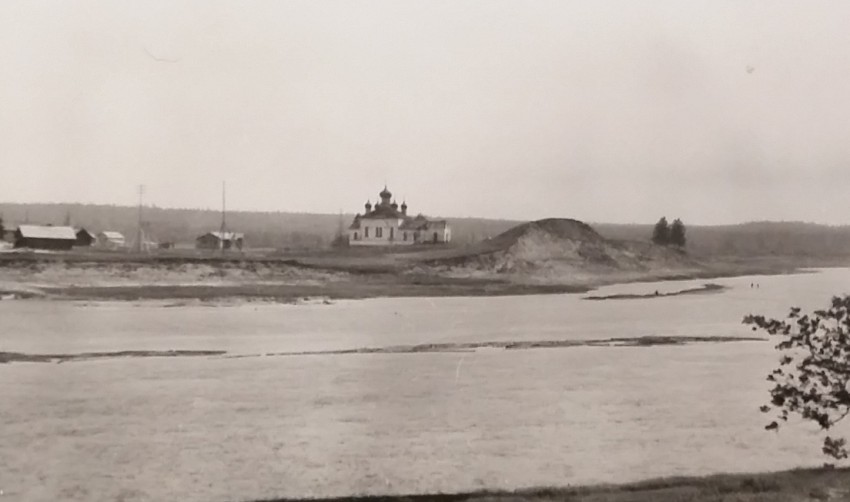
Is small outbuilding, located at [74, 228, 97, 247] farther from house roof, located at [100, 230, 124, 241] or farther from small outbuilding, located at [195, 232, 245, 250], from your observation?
small outbuilding, located at [195, 232, 245, 250]

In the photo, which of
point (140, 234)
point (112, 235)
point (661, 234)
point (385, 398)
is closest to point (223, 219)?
point (140, 234)

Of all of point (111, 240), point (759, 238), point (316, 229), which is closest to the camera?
point (111, 240)

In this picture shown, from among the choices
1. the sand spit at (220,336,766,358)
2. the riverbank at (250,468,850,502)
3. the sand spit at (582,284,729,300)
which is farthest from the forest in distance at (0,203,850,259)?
the riverbank at (250,468,850,502)

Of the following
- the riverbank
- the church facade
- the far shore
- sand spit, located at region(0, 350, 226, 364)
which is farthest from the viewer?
the church facade

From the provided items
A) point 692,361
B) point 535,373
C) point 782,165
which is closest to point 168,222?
point 535,373

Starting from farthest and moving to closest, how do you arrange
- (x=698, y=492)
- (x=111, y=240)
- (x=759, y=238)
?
(x=759, y=238) → (x=698, y=492) → (x=111, y=240)

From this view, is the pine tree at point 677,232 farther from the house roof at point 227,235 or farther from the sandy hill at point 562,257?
the house roof at point 227,235

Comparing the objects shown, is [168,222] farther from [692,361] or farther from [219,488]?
[692,361]

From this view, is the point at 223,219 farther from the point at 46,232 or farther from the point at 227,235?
the point at 46,232
